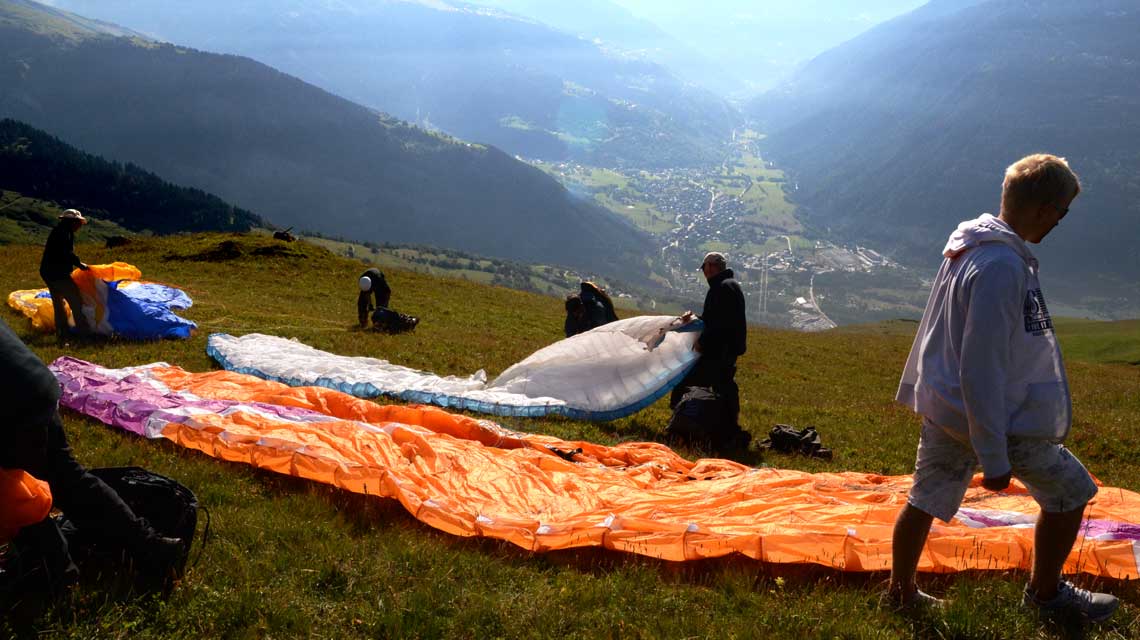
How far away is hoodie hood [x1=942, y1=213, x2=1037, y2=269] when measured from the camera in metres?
4.07

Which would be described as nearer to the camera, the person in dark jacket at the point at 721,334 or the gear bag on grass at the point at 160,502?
the gear bag on grass at the point at 160,502

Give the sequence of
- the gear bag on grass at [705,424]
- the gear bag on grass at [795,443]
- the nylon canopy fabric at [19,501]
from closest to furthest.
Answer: the nylon canopy fabric at [19,501] → the gear bag on grass at [705,424] → the gear bag on grass at [795,443]

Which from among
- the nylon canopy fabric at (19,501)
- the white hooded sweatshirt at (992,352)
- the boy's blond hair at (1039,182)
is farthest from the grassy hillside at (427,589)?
the boy's blond hair at (1039,182)

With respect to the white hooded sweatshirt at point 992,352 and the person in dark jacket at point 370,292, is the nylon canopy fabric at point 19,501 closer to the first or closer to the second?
the white hooded sweatshirt at point 992,352

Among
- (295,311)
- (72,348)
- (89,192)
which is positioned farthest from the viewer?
(89,192)

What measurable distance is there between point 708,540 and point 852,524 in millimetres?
1390

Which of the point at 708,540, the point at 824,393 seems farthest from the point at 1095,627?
the point at 824,393

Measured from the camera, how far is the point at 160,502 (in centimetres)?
504

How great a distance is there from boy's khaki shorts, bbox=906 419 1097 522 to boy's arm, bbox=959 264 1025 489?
0.78 ft

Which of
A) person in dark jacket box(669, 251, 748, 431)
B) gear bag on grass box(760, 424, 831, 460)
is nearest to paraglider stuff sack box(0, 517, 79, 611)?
person in dark jacket box(669, 251, 748, 431)

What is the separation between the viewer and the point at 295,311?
83.9ft

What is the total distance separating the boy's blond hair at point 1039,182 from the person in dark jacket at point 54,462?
574 cm

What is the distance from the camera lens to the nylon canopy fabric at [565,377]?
11992 millimetres

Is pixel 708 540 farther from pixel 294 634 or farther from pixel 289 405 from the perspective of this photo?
pixel 289 405
